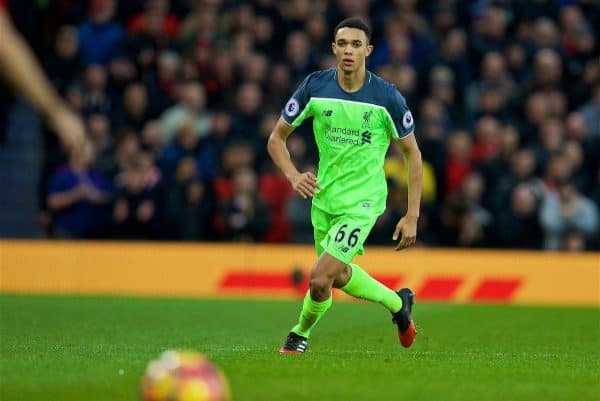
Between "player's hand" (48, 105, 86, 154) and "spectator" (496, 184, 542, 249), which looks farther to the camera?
"spectator" (496, 184, 542, 249)

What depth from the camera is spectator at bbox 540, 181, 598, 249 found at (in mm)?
19328

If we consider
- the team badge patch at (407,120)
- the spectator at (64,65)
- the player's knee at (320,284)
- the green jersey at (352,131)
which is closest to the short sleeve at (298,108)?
the green jersey at (352,131)

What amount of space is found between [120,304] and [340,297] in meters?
3.77

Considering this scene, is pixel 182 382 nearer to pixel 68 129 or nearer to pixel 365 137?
pixel 68 129

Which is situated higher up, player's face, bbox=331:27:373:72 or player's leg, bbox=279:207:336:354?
player's face, bbox=331:27:373:72

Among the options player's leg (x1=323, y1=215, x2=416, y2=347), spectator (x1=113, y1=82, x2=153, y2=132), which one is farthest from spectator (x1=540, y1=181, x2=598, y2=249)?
player's leg (x1=323, y1=215, x2=416, y2=347)

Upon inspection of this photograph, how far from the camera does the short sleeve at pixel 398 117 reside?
34.3 feet

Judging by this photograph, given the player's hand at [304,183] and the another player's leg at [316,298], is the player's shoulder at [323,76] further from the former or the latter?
the another player's leg at [316,298]

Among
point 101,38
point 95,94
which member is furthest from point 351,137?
point 101,38

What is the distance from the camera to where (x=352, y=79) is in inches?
413

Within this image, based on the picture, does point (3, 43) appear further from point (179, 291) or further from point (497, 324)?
point (179, 291)

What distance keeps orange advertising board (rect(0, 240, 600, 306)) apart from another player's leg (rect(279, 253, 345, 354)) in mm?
8178

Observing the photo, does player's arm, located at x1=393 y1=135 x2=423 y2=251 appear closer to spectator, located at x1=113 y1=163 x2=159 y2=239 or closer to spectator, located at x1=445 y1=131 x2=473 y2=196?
spectator, located at x1=113 y1=163 x2=159 y2=239

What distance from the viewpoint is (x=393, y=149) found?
1920 centimetres
